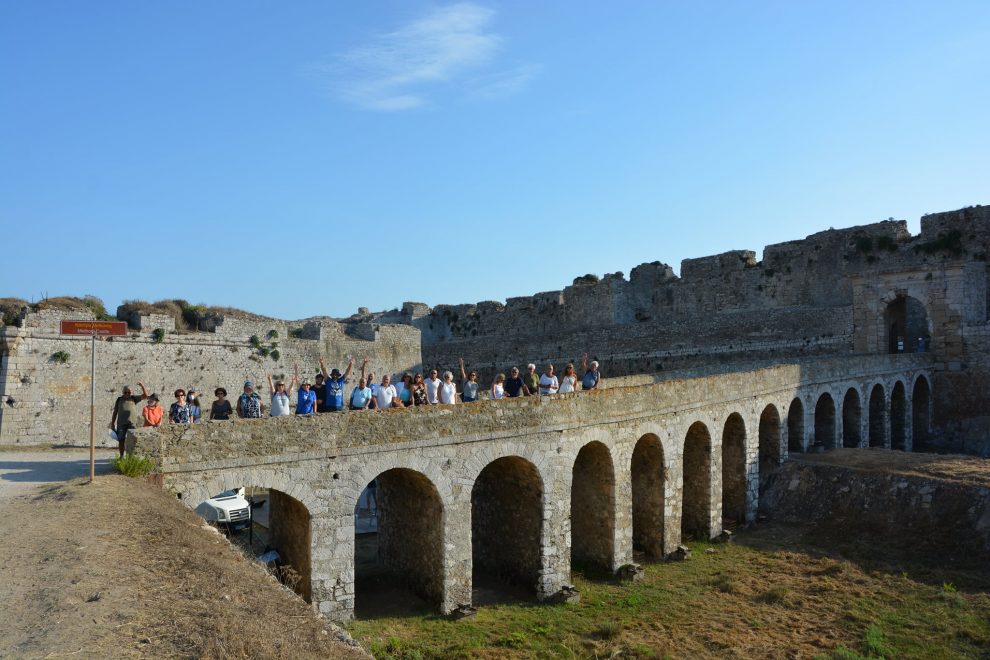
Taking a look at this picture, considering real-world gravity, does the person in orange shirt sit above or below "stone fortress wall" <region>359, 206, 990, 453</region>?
below

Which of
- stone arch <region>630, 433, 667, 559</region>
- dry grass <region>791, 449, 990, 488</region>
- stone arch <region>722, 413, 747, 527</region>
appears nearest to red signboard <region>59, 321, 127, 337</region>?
stone arch <region>630, 433, 667, 559</region>

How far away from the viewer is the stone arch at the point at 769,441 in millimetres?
20781

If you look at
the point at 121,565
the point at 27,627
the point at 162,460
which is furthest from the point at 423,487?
the point at 27,627

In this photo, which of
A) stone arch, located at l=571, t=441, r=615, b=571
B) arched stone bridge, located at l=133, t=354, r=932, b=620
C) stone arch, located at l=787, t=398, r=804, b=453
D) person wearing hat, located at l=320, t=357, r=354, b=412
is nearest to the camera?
A: arched stone bridge, located at l=133, t=354, r=932, b=620

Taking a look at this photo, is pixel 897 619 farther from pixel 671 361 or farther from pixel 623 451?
pixel 671 361

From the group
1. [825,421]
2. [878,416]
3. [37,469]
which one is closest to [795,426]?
[825,421]

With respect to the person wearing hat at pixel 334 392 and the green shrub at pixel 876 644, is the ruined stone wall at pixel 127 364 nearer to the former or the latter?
the person wearing hat at pixel 334 392

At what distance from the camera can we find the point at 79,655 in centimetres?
493

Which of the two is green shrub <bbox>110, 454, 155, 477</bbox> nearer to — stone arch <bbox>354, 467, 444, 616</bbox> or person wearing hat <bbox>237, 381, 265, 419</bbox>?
person wearing hat <bbox>237, 381, 265, 419</bbox>

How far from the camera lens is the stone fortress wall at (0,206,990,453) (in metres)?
18.6

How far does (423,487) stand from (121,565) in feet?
20.7

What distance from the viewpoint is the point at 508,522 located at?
14.7 meters

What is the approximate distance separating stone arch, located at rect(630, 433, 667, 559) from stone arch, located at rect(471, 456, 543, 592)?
3.44 metres

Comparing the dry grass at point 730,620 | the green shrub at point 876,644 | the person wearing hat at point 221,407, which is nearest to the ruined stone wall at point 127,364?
the person wearing hat at point 221,407
